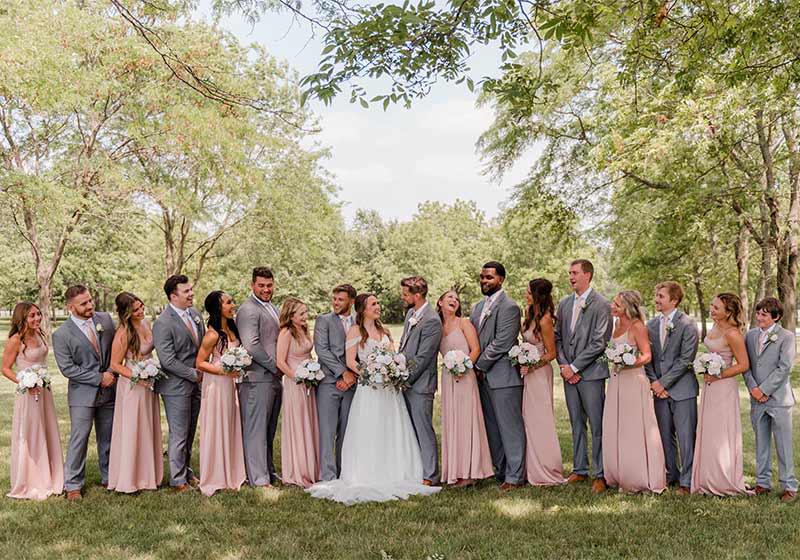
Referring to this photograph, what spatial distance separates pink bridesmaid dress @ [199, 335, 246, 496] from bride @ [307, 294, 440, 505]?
0.88 metres

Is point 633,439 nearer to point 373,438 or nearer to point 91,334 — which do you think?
point 373,438

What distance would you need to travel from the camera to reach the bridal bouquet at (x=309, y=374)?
7613 millimetres

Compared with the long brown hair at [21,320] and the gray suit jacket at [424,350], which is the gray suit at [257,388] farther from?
the long brown hair at [21,320]

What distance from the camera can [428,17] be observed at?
6668 millimetres

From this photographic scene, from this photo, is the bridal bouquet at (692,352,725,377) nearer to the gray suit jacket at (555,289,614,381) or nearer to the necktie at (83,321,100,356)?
the gray suit jacket at (555,289,614,381)

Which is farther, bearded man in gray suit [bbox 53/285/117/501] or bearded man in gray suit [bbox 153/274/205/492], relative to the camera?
bearded man in gray suit [bbox 153/274/205/492]

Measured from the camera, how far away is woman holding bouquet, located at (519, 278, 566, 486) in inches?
298

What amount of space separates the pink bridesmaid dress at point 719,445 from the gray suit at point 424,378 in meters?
2.66

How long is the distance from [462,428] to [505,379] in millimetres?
696

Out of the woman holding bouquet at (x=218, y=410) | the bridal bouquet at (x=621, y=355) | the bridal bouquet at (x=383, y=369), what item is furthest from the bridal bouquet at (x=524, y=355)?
the woman holding bouquet at (x=218, y=410)

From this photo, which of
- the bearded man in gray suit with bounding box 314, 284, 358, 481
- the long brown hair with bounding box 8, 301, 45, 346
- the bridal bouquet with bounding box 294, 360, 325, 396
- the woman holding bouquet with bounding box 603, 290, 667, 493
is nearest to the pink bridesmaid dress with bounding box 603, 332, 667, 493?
the woman holding bouquet with bounding box 603, 290, 667, 493

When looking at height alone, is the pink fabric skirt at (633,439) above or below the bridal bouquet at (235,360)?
below

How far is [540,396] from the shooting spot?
25.2 feet

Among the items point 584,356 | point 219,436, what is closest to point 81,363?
point 219,436
